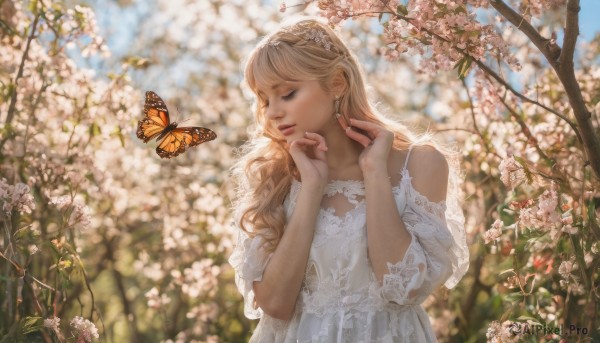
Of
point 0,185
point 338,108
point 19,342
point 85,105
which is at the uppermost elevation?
point 85,105

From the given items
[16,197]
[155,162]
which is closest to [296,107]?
[16,197]

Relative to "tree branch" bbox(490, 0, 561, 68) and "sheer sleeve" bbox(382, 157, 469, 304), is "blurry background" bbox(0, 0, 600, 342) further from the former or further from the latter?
"sheer sleeve" bbox(382, 157, 469, 304)

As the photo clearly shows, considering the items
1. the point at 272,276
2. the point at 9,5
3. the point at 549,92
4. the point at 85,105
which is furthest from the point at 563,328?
the point at 9,5

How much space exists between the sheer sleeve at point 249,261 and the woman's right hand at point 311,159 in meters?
0.24

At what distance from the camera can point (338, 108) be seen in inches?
102

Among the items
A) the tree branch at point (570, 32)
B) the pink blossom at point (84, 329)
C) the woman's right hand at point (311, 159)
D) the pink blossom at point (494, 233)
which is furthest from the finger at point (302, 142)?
the pink blossom at point (84, 329)

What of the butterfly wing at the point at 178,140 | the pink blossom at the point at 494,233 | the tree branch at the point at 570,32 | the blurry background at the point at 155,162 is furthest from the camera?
the blurry background at the point at 155,162

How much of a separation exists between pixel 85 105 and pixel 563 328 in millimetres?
2044

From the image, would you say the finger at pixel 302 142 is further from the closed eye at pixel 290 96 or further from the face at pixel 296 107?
the closed eye at pixel 290 96

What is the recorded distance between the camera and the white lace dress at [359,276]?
2273 millimetres

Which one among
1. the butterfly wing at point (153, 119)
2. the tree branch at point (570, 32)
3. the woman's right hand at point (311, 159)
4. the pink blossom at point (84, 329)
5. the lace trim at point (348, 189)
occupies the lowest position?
the pink blossom at point (84, 329)

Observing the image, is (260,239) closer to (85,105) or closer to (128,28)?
(85,105)

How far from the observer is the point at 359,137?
2490 mm

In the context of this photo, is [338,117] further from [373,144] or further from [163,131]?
[163,131]
